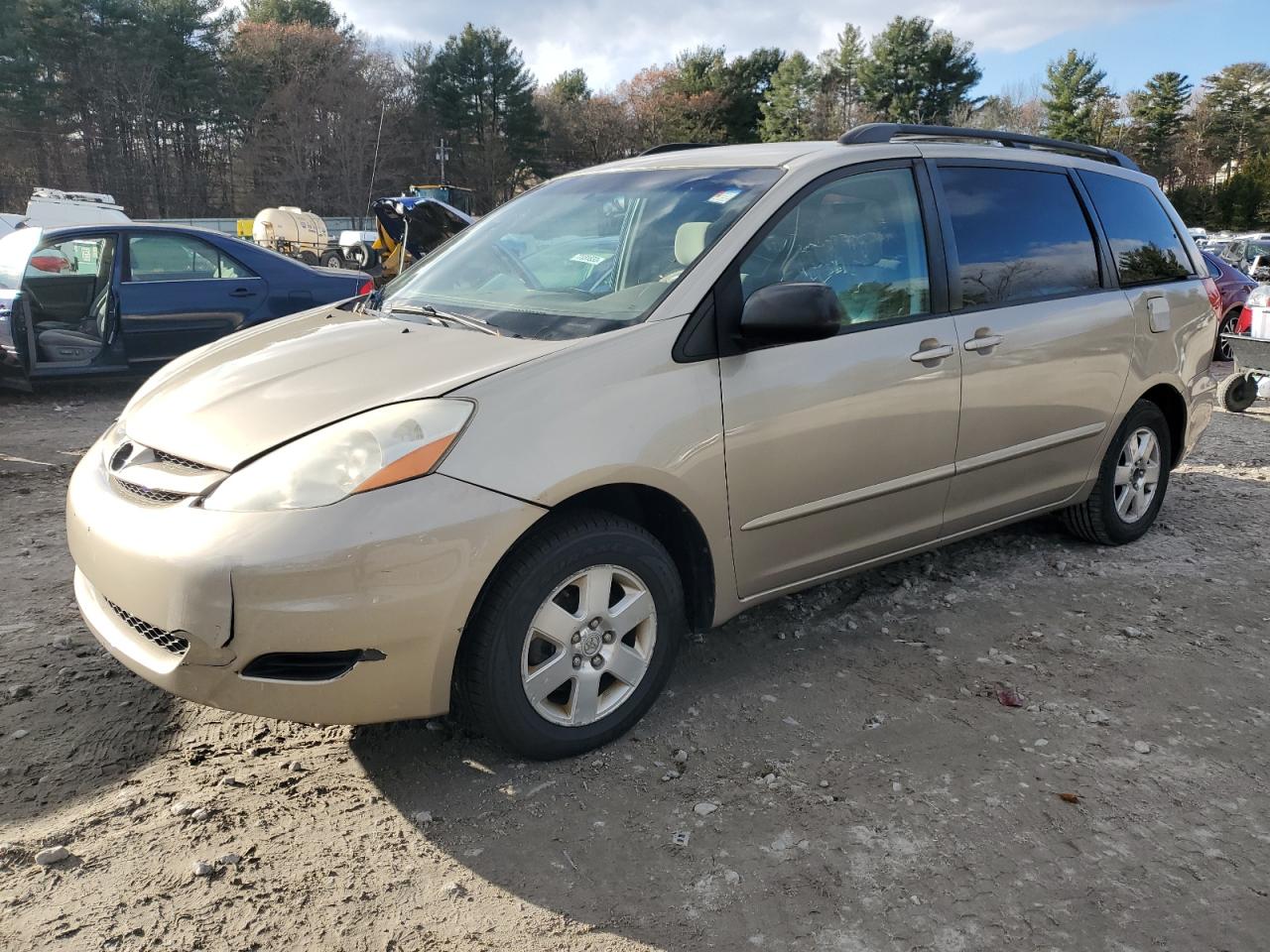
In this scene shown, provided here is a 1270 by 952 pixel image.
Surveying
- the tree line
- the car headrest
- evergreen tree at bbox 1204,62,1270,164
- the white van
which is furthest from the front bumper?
evergreen tree at bbox 1204,62,1270,164

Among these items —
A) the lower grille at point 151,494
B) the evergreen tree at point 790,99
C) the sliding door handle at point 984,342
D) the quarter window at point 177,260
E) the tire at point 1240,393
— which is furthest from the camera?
the evergreen tree at point 790,99

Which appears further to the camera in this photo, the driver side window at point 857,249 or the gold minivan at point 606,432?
the driver side window at point 857,249

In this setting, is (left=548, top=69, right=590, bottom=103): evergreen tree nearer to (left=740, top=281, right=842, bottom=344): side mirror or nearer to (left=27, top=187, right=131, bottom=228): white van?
(left=27, top=187, right=131, bottom=228): white van

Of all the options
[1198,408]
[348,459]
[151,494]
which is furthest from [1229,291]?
[151,494]

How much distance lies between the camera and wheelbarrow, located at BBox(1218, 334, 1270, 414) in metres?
8.65

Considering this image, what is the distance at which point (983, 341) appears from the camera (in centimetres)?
365

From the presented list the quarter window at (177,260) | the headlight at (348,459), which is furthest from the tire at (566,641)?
the quarter window at (177,260)

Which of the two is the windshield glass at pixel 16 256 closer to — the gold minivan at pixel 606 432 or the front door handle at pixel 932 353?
the gold minivan at pixel 606 432

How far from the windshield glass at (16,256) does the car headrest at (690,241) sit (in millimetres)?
6765

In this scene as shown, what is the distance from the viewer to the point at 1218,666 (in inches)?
139

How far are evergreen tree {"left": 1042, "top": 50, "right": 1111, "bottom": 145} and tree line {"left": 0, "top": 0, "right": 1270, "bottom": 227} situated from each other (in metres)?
0.13

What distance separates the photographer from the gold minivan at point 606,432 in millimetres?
2361

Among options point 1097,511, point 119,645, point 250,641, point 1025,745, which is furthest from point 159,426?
point 1097,511

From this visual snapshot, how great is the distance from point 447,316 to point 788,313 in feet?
3.74
